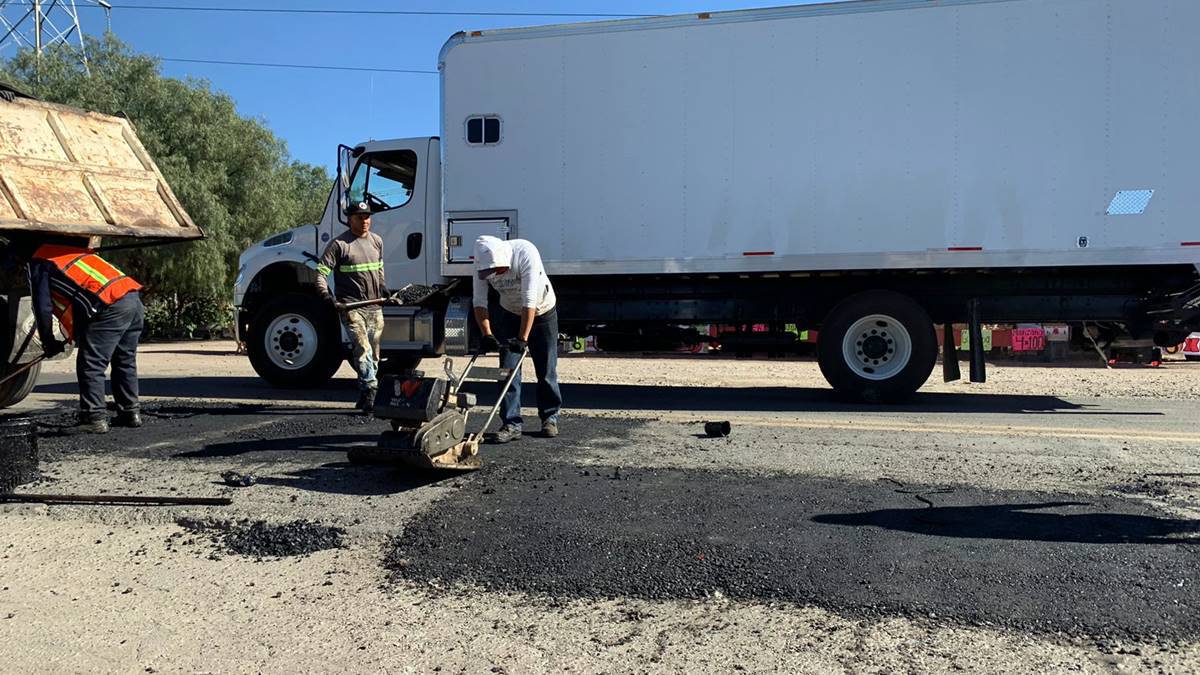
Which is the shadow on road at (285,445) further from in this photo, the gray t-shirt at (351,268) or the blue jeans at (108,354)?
the gray t-shirt at (351,268)

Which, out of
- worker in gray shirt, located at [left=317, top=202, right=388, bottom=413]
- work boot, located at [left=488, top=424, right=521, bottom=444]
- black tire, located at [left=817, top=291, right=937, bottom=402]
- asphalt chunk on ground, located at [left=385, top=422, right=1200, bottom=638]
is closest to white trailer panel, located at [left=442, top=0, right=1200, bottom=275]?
black tire, located at [left=817, top=291, right=937, bottom=402]

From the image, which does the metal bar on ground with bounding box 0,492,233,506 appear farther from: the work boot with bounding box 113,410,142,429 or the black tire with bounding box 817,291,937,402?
the black tire with bounding box 817,291,937,402

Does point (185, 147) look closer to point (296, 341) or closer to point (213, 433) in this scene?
point (296, 341)

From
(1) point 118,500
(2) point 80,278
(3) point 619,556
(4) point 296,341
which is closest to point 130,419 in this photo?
(2) point 80,278

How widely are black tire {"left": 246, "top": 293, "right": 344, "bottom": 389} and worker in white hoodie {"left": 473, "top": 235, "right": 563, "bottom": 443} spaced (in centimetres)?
406

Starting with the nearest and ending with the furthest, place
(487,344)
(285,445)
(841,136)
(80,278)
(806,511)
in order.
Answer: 1. (806,511)
2. (487,344)
3. (285,445)
4. (80,278)
5. (841,136)

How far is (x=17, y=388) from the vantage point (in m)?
6.83

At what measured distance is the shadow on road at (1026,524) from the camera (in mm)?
3520

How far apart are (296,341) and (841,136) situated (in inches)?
265

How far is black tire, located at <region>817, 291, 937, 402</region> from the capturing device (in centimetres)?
848

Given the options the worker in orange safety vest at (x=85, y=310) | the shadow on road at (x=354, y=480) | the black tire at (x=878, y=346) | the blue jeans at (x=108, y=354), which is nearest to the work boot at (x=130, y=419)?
the blue jeans at (x=108, y=354)

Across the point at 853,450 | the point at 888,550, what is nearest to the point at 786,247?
the point at 853,450

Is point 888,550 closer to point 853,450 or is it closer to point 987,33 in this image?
point 853,450

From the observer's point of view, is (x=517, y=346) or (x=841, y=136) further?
(x=841, y=136)
